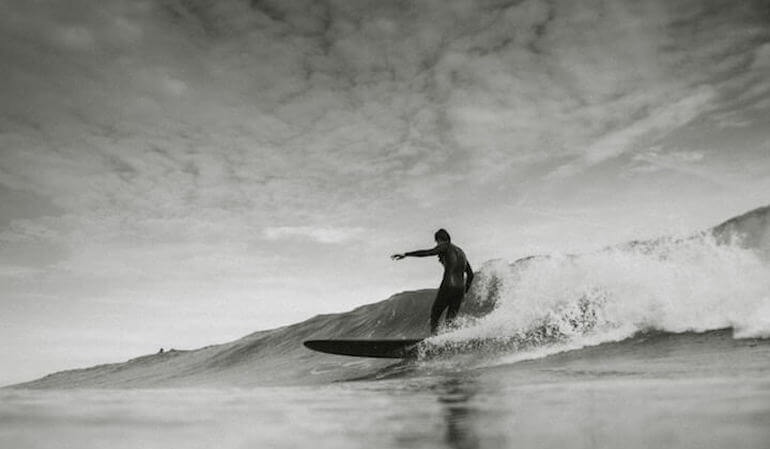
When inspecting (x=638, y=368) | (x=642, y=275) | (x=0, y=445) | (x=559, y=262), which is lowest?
(x=638, y=368)

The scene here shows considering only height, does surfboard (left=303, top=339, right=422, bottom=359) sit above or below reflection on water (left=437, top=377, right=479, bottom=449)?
above

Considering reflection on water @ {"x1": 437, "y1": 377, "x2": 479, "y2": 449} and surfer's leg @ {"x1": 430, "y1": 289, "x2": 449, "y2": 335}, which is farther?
surfer's leg @ {"x1": 430, "y1": 289, "x2": 449, "y2": 335}

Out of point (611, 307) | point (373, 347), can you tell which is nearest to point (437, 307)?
point (373, 347)

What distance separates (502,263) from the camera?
18.8 meters

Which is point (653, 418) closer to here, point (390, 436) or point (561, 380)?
point (390, 436)

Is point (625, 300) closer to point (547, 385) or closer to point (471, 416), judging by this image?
point (547, 385)

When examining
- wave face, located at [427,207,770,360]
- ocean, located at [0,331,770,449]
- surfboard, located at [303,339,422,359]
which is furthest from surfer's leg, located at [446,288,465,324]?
ocean, located at [0,331,770,449]

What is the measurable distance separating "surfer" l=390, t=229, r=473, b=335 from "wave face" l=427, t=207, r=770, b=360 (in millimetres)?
501

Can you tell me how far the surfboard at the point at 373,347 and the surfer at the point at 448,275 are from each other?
58 cm

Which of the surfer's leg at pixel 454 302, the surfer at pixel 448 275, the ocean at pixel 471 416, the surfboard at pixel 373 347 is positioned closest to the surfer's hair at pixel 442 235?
the surfer at pixel 448 275

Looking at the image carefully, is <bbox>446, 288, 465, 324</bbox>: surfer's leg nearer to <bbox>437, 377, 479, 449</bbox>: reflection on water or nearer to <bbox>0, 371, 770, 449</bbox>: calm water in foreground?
<bbox>437, 377, 479, 449</bbox>: reflection on water

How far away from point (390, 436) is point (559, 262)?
10.1m

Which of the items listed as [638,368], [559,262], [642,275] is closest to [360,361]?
[559,262]

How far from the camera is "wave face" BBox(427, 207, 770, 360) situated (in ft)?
25.6
